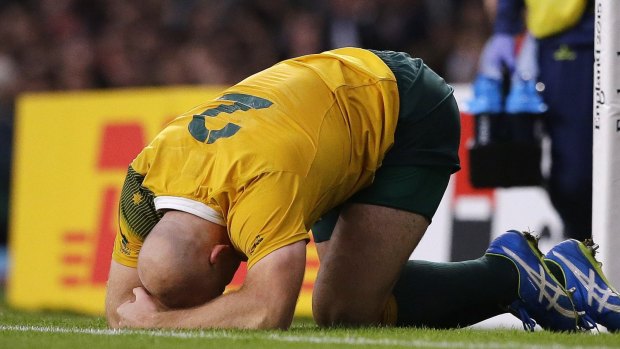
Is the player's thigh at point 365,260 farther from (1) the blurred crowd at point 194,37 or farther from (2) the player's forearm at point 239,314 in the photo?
(1) the blurred crowd at point 194,37

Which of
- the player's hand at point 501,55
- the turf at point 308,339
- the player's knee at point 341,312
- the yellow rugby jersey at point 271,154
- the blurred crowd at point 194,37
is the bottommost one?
the blurred crowd at point 194,37

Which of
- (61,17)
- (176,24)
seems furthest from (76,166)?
(61,17)

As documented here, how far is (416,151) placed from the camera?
187 inches

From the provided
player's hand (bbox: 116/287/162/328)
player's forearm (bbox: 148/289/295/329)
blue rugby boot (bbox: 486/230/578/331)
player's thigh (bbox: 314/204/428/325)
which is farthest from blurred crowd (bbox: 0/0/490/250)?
player's forearm (bbox: 148/289/295/329)

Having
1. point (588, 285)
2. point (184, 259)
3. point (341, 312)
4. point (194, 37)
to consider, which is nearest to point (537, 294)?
point (588, 285)

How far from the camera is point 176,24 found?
1269cm

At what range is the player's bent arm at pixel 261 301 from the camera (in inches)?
158

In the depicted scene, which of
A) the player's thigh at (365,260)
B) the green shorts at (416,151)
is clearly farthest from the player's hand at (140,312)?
the green shorts at (416,151)

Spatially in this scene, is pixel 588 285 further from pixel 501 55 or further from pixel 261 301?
pixel 501 55

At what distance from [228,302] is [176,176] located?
0.49 metres

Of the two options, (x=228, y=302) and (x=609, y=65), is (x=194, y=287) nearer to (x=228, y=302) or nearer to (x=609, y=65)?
(x=228, y=302)

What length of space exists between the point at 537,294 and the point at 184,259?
57.1 inches

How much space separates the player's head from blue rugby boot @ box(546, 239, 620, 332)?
4.55 ft

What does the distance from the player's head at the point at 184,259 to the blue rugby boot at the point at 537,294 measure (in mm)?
1203
